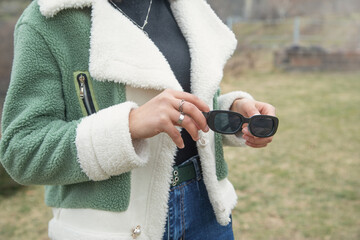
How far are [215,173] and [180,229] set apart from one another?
0.20 meters

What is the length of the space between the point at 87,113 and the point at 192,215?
46 centimetres

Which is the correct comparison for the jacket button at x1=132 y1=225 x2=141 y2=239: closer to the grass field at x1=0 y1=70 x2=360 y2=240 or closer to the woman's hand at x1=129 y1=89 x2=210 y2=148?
the woman's hand at x1=129 y1=89 x2=210 y2=148

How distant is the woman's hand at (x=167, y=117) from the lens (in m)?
0.85

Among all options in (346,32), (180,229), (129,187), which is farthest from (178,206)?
(346,32)

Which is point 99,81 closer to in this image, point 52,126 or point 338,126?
point 52,126

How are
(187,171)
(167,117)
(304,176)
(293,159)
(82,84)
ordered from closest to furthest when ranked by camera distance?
(167,117), (82,84), (187,171), (304,176), (293,159)

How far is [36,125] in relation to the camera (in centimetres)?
91

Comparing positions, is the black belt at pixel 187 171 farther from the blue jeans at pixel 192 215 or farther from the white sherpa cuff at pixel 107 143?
the white sherpa cuff at pixel 107 143

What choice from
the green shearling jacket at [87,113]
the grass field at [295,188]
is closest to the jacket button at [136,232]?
the green shearling jacket at [87,113]

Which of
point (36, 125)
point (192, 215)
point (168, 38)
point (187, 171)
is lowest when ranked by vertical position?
point (192, 215)

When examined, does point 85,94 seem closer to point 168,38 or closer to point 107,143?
point 107,143

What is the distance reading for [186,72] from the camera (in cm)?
118

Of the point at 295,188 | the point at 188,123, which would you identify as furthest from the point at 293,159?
the point at 188,123

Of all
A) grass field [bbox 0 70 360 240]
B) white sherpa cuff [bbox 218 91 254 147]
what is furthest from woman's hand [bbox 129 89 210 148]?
grass field [bbox 0 70 360 240]
